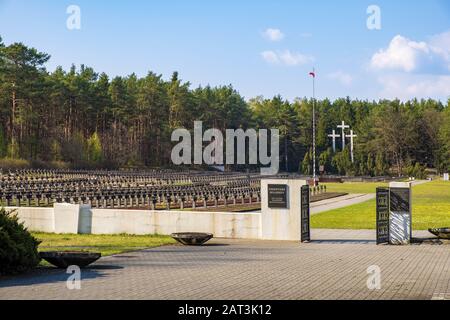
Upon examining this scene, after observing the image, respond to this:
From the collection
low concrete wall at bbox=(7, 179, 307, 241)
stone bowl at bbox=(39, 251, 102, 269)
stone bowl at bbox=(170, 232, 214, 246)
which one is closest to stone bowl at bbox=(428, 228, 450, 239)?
low concrete wall at bbox=(7, 179, 307, 241)

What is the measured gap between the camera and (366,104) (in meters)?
176

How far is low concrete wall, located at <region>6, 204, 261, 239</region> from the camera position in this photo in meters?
23.3

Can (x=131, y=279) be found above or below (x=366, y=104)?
below

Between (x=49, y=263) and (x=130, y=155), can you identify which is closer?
(x=49, y=263)

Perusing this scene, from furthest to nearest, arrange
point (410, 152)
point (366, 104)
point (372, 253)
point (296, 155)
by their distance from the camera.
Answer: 1. point (366, 104)
2. point (296, 155)
3. point (410, 152)
4. point (372, 253)

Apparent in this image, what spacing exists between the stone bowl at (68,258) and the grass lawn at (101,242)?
3.05 meters

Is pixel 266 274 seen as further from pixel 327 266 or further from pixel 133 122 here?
pixel 133 122

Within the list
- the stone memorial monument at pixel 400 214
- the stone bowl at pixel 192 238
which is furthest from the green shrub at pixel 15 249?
the stone memorial monument at pixel 400 214

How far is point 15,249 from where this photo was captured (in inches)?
571

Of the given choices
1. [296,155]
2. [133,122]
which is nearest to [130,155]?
[133,122]

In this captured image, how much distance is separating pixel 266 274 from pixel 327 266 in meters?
2.00

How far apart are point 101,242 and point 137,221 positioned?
283cm

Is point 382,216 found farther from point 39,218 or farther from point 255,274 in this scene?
point 39,218

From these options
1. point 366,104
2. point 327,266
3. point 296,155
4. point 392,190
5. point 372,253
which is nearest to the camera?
point 327,266
